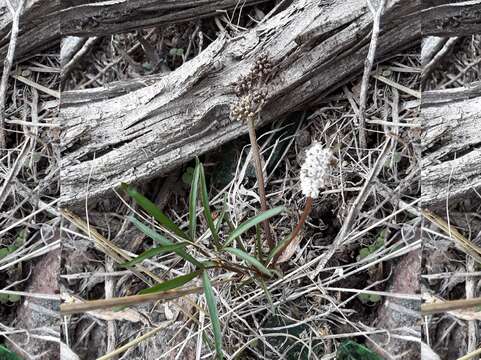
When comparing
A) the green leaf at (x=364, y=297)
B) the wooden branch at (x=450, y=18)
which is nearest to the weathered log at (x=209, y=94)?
the wooden branch at (x=450, y=18)

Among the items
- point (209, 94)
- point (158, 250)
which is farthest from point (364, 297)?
point (209, 94)

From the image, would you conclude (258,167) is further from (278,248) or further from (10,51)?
(10,51)

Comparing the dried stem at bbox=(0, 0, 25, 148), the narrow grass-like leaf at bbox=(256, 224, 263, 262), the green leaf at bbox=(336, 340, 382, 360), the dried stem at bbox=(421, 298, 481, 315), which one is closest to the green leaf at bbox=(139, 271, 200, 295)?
the narrow grass-like leaf at bbox=(256, 224, 263, 262)

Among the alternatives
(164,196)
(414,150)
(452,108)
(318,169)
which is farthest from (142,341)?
(452,108)

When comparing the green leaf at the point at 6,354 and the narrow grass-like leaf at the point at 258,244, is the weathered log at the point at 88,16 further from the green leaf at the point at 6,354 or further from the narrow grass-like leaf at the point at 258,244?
the green leaf at the point at 6,354

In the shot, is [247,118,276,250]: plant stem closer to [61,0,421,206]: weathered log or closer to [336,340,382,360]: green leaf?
[61,0,421,206]: weathered log

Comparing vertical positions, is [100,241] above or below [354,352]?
above
